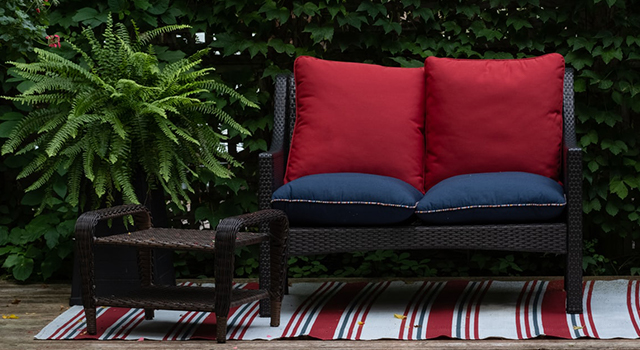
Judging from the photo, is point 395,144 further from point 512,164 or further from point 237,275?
point 237,275

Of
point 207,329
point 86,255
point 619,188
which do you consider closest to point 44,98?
point 86,255

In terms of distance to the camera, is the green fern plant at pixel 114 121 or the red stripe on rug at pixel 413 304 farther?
the green fern plant at pixel 114 121

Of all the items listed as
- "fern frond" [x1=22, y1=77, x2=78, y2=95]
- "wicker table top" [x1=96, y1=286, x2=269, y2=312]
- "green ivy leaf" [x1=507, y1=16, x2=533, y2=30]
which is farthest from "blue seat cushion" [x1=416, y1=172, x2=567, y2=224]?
"fern frond" [x1=22, y1=77, x2=78, y2=95]

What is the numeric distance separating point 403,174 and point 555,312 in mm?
758

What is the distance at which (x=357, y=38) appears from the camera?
12.1ft

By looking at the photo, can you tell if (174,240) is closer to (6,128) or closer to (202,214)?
(202,214)

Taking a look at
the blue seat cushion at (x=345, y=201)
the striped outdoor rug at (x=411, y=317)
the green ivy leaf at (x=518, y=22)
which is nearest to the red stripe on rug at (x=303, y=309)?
the striped outdoor rug at (x=411, y=317)

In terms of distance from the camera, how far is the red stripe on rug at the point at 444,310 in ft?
8.65

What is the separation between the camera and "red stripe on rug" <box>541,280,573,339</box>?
8.48 feet

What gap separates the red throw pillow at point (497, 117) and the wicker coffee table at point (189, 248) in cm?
79

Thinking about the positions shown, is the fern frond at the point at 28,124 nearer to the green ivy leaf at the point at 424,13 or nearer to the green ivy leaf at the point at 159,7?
the green ivy leaf at the point at 159,7

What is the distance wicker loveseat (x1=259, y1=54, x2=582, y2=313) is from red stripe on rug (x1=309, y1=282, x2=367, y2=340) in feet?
0.80

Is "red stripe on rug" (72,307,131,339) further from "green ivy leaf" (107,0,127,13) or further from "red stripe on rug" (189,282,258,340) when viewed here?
"green ivy leaf" (107,0,127,13)

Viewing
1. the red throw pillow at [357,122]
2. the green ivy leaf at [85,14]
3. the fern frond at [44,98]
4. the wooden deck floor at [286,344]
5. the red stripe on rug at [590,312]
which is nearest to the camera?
the wooden deck floor at [286,344]
